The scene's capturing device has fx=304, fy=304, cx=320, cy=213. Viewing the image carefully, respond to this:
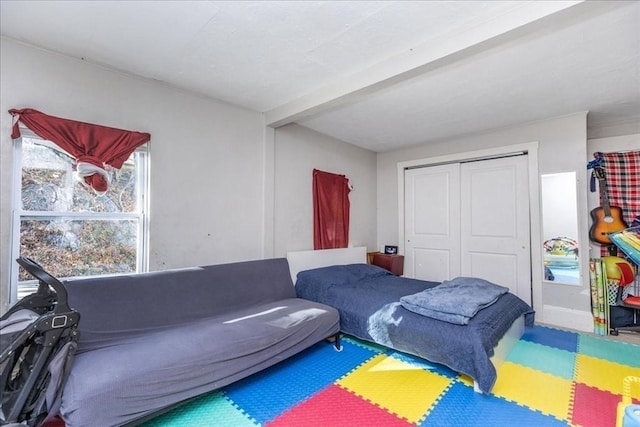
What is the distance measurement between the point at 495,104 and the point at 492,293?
6.39 ft

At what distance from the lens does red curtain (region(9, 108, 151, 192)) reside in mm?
2150

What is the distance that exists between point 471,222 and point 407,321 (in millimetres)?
2383

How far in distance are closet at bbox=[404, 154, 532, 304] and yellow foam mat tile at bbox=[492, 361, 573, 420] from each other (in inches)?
67.2

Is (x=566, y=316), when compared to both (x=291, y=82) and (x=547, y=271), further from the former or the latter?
(x=291, y=82)

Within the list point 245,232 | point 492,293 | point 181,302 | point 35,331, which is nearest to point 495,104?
point 492,293

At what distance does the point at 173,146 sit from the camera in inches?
113

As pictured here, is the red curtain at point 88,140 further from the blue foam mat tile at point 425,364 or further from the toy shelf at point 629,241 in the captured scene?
the toy shelf at point 629,241

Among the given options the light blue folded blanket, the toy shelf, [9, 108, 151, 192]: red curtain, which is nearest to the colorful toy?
the toy shelf

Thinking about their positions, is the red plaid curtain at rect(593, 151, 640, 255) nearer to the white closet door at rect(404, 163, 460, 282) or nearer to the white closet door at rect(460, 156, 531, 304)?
the white closet door at rect(460, 156, 531, 304)

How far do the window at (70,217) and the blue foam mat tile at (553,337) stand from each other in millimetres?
3859

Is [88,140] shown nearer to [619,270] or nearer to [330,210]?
[330,210]

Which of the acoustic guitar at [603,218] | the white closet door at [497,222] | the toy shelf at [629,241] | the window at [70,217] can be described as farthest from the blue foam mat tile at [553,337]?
the window at [70,217]

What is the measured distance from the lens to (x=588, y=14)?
1.77 metres

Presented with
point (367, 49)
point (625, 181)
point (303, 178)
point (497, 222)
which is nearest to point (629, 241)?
point (625, 181)
